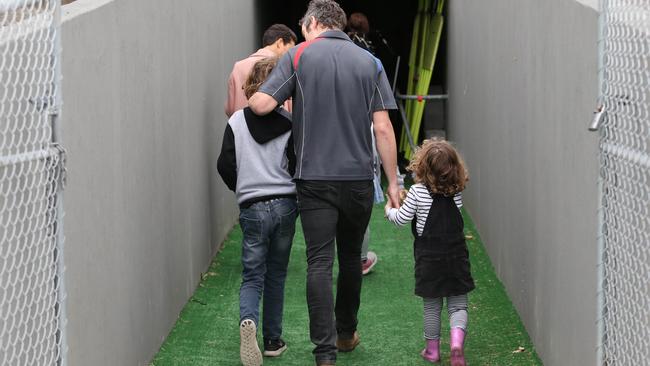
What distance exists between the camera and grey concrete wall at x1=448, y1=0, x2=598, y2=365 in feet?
15.5

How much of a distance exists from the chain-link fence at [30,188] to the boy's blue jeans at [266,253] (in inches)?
81.2

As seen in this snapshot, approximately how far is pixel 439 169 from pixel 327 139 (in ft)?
2.15

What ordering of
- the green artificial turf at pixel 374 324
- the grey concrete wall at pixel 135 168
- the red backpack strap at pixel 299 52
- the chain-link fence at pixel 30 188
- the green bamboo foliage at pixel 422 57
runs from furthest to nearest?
the green bamboo foliage at pixel 422 57 → the green artificial turf at pixel 374 324 → the red backpack strap at pixel 299 52 → the grey concrete wall at pixel 135 168 → the chain-link fence at pixel 30 188

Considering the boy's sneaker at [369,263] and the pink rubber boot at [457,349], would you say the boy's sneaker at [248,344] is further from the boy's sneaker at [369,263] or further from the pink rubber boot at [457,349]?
the boy's sneaker at [369,263]

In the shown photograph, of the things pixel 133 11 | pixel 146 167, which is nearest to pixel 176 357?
pixel 146 167

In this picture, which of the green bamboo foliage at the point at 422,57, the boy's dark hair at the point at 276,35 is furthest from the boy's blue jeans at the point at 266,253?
the green bamboo foliage at the point at 422,57

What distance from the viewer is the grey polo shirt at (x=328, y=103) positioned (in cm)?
565

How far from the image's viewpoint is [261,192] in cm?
598

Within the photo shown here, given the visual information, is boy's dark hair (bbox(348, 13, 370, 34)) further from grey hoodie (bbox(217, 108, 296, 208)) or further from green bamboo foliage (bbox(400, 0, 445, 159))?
grey hoodie (bbox(217, 108, 296, 208))

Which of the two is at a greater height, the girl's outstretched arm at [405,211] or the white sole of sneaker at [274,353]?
the girl's outstretched arm at [405,211]

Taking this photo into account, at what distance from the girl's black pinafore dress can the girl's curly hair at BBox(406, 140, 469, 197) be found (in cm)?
8

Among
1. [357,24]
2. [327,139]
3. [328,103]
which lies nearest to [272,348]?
[327,139]

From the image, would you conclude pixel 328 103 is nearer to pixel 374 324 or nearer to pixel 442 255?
pixel 442 255

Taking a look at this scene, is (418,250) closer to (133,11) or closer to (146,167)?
(146,167)
